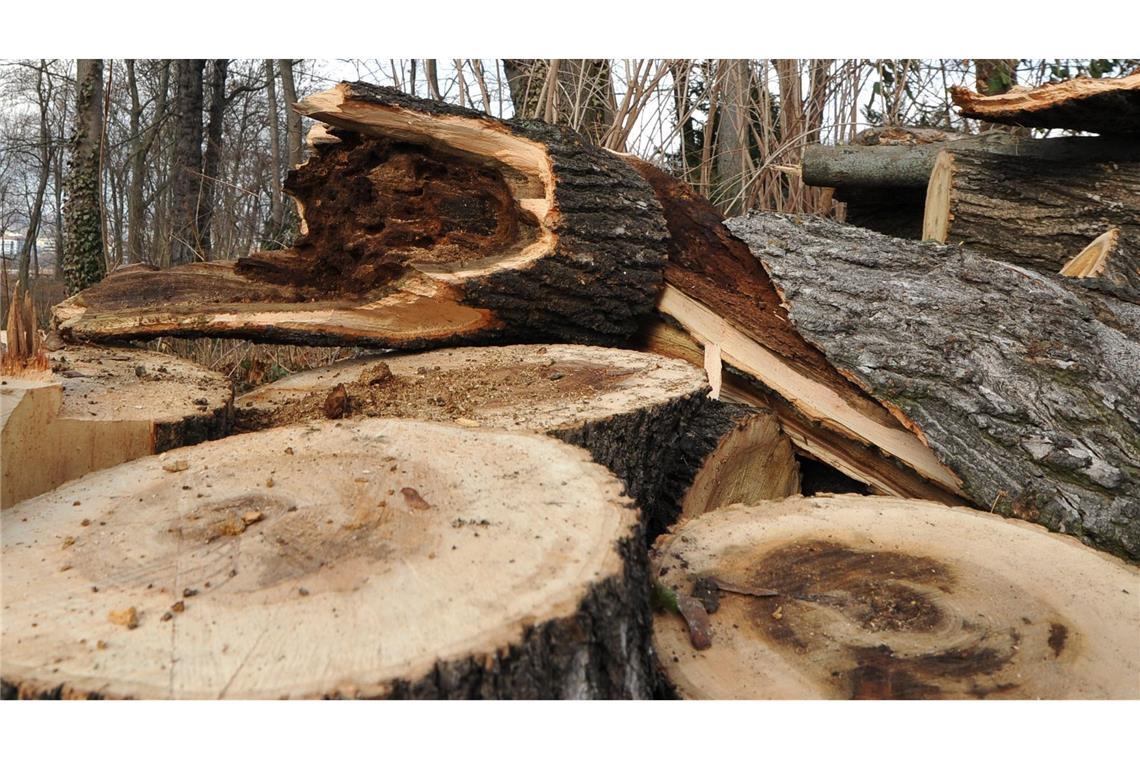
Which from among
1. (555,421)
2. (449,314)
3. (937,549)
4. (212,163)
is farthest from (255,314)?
(212,163)

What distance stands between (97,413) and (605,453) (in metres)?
1.22

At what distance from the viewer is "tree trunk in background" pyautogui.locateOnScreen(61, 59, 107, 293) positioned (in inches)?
209

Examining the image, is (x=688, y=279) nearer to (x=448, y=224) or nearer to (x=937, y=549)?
(x=448, y=224)

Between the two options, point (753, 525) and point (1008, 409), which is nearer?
point (753, 525)

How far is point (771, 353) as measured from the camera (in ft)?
9.97

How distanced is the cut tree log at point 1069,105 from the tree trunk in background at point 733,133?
157 cm

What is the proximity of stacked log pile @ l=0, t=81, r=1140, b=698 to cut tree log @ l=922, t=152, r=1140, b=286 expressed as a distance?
1 centimetres

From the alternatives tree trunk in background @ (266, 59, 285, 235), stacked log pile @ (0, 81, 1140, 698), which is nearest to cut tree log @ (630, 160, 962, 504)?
stacked log pile @ (0, 81, 1140, 698)

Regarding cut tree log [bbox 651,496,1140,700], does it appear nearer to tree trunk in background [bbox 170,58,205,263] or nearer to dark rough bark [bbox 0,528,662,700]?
dark rough bark [bbox 0,528,662,700]

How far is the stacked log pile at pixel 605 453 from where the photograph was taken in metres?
1.34

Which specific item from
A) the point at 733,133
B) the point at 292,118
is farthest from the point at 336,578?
the point at 292,118

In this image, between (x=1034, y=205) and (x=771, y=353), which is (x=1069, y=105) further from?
(x=771, y=353)

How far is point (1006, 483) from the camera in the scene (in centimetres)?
252

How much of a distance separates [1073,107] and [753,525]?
2.35 metres
